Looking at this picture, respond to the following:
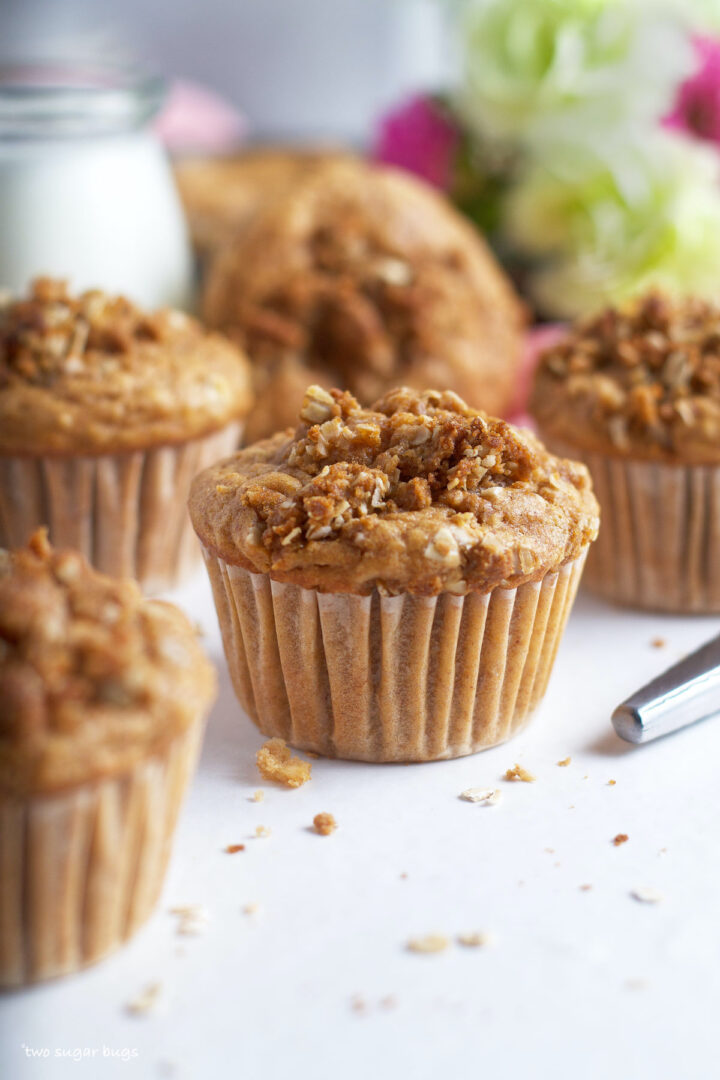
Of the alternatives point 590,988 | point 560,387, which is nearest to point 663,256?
point 560,387

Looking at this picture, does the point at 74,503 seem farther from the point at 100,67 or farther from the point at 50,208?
the point at 100,67

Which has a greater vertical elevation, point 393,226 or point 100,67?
point 100,67

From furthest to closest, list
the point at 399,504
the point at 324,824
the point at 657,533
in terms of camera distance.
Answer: the point at 657,533 < the point at 399,504 < the point at 324,824

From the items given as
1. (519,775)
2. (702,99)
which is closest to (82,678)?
(519,775)

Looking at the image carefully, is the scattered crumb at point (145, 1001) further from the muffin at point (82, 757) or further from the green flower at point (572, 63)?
the green flower at point (572, 63)

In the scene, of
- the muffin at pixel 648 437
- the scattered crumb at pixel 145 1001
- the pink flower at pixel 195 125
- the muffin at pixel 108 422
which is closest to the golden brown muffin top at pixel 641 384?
the muffin at pixel 648 437

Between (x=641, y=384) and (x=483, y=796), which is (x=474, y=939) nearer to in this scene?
(x=483, y=796)

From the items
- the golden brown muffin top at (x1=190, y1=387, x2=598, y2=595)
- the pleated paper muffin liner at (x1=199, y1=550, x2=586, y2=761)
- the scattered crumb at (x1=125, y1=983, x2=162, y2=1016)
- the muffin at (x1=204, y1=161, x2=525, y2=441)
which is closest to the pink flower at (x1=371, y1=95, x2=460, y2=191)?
the muffin at (x1=204, y1=161, x2=525, y2=441)
